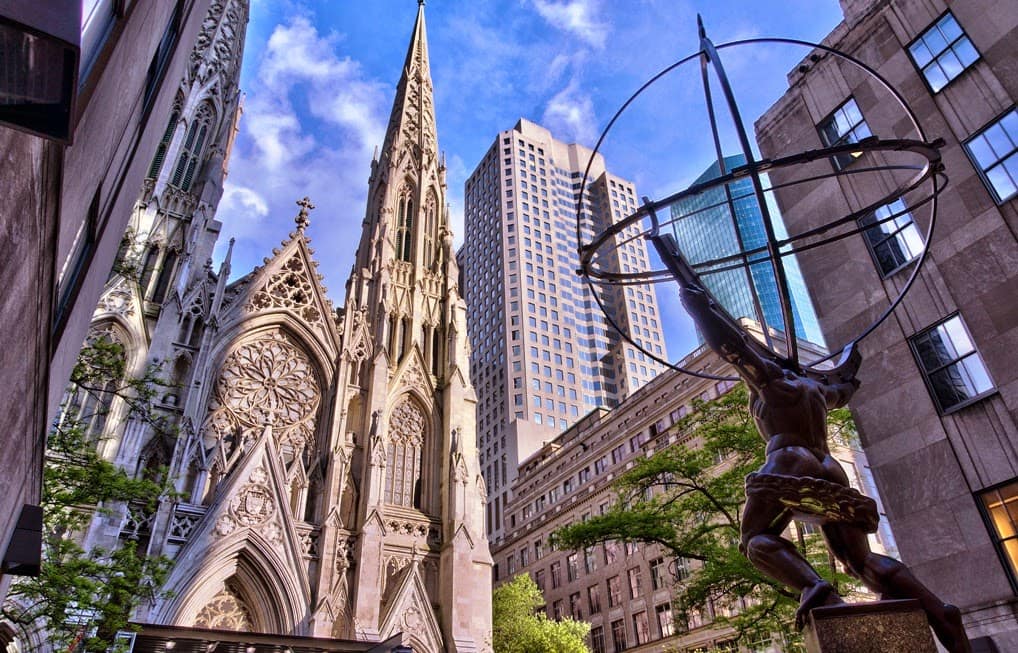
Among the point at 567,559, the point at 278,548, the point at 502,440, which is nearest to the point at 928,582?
the point at 278,548

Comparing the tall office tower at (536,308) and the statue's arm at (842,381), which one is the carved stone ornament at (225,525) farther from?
the tall office tower at (536,308)

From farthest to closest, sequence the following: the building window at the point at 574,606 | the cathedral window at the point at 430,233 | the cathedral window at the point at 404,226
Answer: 1. the building window at the point at 574,606
2. the cathedral window at the point at 430,233
3. the cathedral window at the point at 404,226

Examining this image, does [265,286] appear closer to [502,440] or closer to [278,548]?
[278,548]

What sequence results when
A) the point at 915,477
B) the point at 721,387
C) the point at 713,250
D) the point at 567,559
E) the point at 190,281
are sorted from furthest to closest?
1. the point at 713,250
2. the point at 567,559
3. the point at 721,387
4. the point at 190,281
5. the point at 915,477

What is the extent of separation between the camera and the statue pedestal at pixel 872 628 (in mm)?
4891

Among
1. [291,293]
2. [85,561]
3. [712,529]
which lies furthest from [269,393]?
[712,529]

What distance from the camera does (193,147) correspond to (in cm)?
3062

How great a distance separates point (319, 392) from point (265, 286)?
17.2 feet

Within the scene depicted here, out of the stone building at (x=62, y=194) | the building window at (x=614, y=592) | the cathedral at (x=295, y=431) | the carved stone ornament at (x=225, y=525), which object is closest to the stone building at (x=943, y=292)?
the stone building at (x=62, y=194)

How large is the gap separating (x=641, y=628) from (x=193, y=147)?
121 feet

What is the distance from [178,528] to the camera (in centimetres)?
2020

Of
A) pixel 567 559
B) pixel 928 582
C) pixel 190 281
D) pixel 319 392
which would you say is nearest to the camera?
pixel 928 582

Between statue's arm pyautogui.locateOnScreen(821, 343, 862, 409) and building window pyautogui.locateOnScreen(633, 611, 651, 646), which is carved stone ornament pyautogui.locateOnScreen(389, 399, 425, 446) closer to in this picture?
statue's arm pyautogui.locateOnScreen(821, 343, 862, 409)

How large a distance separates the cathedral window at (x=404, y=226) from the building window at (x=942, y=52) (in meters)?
22.2
